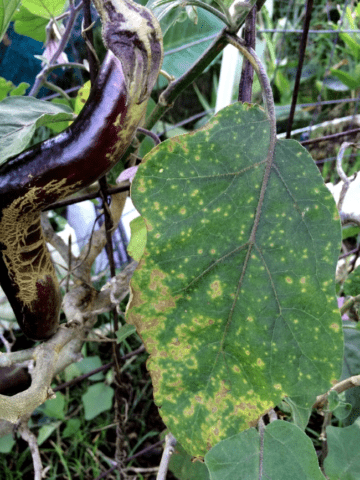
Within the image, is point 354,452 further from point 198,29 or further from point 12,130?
point 198,29

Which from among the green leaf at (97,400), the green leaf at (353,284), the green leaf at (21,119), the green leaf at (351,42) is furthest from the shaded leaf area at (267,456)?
the green leaf at (351,42)

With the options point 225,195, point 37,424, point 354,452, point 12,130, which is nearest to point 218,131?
point 225,195

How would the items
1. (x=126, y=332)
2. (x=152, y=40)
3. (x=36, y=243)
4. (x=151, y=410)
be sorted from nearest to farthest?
(x=152, y=40) < (x=36, y=243) < (x=126, y=332) < (x=151, y=410)

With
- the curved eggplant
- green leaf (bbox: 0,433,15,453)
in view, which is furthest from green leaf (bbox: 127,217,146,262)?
green leaf (bbox: 0,433,15,453)

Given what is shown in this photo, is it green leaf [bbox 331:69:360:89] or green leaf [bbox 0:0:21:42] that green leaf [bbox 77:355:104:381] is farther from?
green leaf [bbox 331:69:360:89]

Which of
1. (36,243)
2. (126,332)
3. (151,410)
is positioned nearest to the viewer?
(36,243)

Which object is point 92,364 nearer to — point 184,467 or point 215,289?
point 184,467
